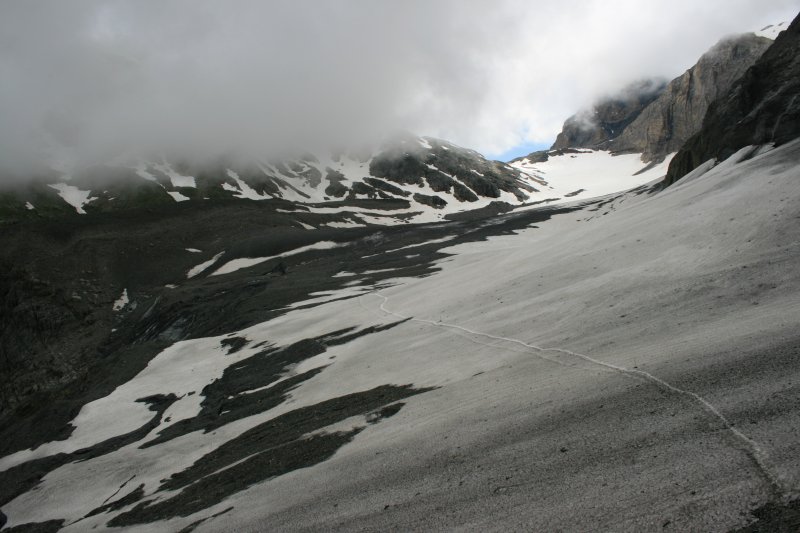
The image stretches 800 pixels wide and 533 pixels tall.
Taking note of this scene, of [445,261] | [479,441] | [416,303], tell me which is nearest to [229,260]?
[445,261]

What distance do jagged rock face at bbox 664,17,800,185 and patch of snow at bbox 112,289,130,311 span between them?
236 ft

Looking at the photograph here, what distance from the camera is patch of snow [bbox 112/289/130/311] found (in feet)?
217

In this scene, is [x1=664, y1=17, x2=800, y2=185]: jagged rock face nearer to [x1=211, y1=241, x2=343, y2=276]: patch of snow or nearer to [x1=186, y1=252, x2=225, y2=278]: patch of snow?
[x1=211, y1=241, x2=343, y2=276]: patch of snow

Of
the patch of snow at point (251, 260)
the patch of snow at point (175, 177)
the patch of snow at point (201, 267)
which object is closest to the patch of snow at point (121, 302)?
the patch of snow at point (201, 267)

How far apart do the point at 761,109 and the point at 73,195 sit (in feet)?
480

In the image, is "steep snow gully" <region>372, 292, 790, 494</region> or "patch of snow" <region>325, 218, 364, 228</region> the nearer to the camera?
"steep snow gully" <region>372, 292, 790, 494</region>

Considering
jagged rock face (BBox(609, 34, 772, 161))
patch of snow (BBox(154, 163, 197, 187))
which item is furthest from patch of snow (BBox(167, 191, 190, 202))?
jagged rock face (BBox(609, 34, 772, 161))

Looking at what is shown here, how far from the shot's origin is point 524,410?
29.8 feet

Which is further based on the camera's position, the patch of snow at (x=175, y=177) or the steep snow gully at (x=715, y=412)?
the patch of snow at (x=175, y=177)

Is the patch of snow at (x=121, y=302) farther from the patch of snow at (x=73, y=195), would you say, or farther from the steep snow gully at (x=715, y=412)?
the steep snow gully at (x=715, y=412)

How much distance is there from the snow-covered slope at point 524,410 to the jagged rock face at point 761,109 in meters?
5.40

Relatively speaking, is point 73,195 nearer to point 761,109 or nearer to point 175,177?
point 175,177

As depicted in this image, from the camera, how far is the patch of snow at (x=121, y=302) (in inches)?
2603

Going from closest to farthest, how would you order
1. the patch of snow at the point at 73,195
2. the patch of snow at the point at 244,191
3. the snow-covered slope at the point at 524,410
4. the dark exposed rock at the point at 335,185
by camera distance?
the snow-covered slope at the point at 524,410
the patch of snow at the point at 73,195
the patch of snow at the point at 244,191
the dark exposed rock at the point at 335,185
